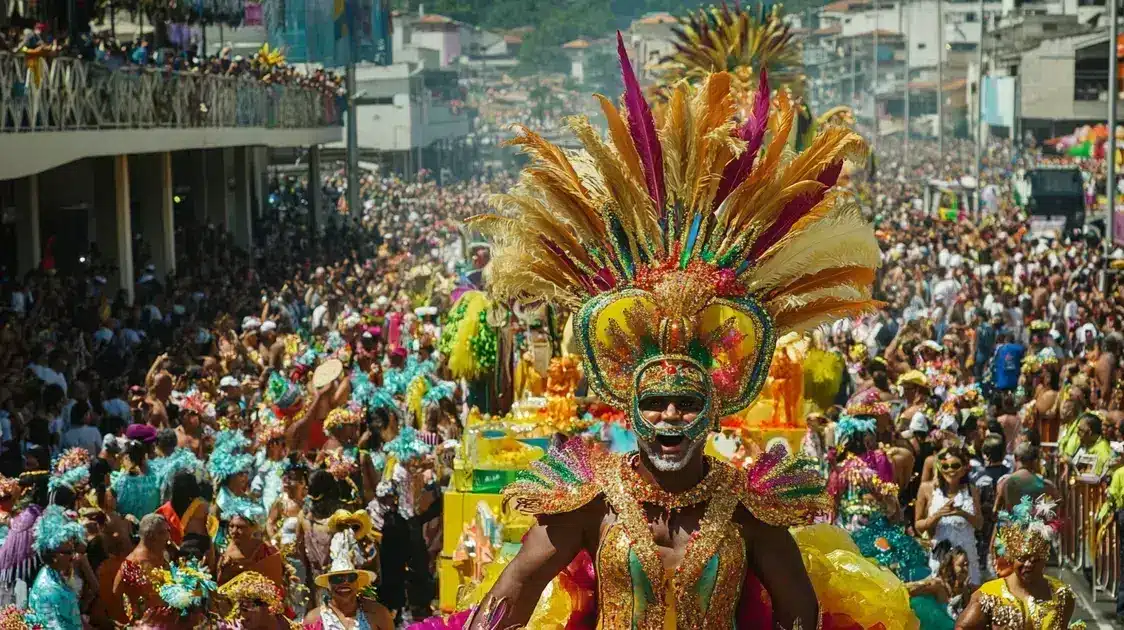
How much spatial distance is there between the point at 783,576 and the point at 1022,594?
2184 millimetres

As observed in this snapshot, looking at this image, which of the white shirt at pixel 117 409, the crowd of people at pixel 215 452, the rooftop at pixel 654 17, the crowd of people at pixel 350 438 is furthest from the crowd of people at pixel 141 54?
the rooftop at pixel 654 17

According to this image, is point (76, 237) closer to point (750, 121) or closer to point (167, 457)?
point (167, 457)

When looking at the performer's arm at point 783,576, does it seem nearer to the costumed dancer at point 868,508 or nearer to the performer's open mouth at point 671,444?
the performer's open mouth at point 671,444

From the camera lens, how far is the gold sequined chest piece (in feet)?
19.5

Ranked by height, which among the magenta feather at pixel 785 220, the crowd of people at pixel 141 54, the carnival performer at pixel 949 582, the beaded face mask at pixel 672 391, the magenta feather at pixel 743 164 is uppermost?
the crowd of people at pixel 141 54

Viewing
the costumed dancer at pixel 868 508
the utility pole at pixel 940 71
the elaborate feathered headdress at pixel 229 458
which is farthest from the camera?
the utility pole at pixel 940 71

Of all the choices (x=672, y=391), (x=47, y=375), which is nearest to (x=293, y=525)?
A: (x=672, y=391)

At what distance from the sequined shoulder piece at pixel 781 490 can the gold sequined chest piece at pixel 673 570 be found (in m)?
0.08

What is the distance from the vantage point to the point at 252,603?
23.6 ft

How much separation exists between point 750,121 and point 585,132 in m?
0.55

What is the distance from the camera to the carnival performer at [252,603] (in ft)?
23.5

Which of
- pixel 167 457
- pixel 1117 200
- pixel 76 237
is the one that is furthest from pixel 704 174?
pixel 1117 200

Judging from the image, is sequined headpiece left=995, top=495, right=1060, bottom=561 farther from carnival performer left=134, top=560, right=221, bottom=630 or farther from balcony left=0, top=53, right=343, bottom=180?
balcony left=0, top=53, right=343, bottom=180

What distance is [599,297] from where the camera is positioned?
20.4 ft
